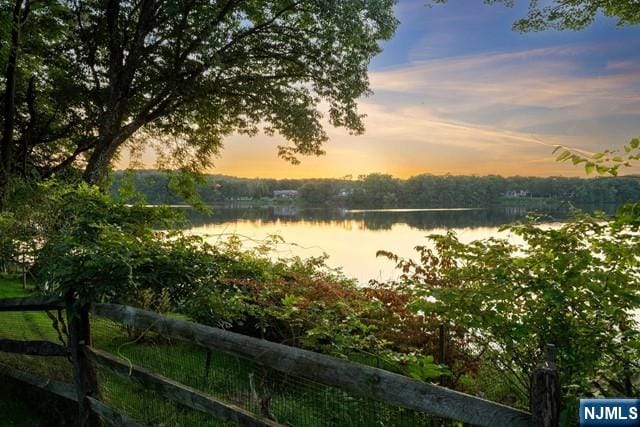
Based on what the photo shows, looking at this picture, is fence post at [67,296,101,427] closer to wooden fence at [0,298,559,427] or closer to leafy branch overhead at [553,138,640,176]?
wooden fence at [0,298,559,427]

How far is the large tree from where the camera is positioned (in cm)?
1271

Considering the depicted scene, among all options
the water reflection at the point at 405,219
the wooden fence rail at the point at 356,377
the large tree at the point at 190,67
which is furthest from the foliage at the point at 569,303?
the water reflection at the point at 405,219

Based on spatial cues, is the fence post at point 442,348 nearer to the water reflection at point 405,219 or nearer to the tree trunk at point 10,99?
the tree trunk at point 10,99

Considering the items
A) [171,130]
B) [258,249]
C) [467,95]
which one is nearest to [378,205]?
[467,95]

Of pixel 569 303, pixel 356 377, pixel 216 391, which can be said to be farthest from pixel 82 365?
pixel 569 303

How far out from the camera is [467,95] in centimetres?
2945

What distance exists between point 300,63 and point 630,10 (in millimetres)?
8581

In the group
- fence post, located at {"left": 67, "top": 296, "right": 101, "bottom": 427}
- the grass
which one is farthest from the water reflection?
fence post, located at {"left": 67, "top": 296, "right": 101, "bottom": 427}

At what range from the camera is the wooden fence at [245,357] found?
201 cm

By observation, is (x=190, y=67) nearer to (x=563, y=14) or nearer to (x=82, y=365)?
(x=563, y=14)

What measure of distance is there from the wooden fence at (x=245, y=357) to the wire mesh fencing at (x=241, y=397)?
0.18m

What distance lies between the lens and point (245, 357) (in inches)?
120

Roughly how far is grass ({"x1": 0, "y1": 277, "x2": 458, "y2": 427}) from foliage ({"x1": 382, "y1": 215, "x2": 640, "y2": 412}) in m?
0.94

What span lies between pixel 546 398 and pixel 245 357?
1818mm
